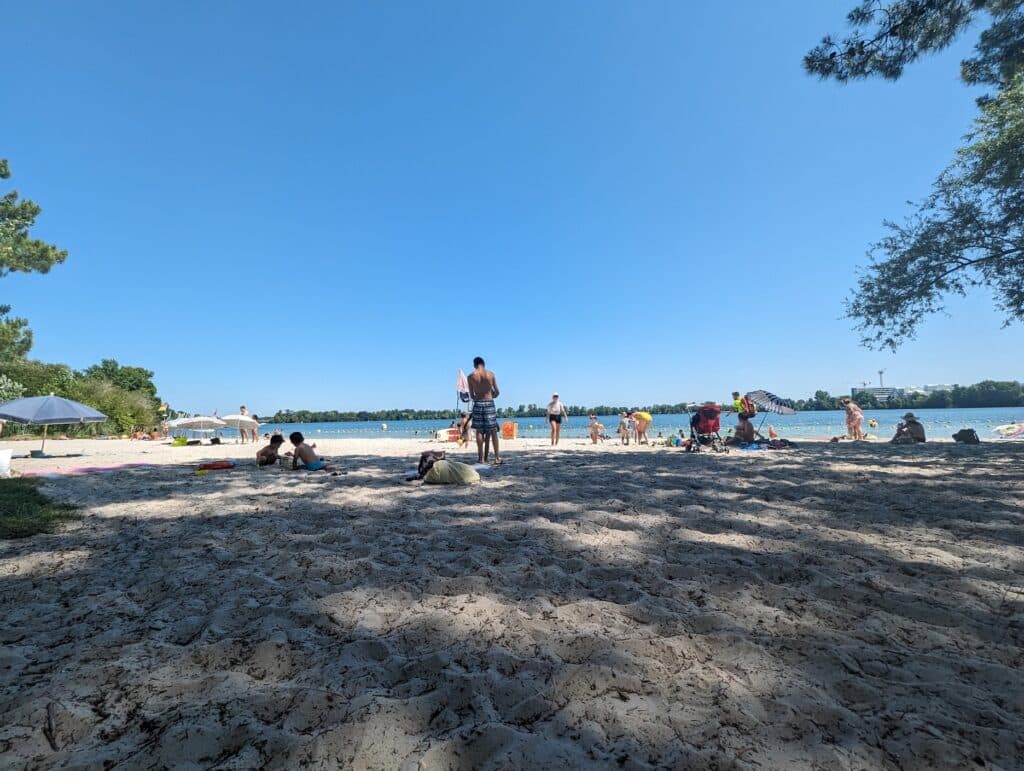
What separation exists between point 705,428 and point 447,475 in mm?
8211

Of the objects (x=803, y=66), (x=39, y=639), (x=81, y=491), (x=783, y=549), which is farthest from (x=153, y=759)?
(x=803, y=66)

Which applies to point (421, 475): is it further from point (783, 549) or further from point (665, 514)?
point (783, 549)

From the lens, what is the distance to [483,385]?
25.3 feet

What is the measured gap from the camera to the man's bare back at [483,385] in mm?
7675

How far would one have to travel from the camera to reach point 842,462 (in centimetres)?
798

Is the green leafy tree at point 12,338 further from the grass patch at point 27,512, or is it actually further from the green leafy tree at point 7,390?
the grass patch at point 27,512

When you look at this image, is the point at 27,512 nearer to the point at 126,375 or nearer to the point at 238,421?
the point at 238,421

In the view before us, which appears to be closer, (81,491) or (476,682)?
(476,682)

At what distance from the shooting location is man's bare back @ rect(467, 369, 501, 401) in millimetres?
7675

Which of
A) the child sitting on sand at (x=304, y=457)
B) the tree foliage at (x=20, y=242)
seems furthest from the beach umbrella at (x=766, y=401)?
the tree foliage at (x=20, y=242)

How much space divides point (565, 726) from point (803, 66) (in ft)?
32.5

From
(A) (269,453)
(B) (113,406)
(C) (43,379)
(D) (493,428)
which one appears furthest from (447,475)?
(C) (43,379)

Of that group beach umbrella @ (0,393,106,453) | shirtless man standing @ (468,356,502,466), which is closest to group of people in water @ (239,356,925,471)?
shirtless man standing @ (468,356,502,466)

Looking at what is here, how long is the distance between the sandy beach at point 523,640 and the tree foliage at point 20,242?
15.3 m
